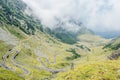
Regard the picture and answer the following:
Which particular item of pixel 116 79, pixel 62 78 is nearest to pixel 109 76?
pixel 116 79

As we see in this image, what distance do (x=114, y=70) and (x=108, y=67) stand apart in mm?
5230

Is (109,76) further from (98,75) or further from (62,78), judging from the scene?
(62,78)

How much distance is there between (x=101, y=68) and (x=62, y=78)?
19.2 m

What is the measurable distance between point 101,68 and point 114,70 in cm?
686

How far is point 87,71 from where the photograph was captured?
397 feet

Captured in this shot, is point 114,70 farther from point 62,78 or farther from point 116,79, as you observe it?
point 62,78

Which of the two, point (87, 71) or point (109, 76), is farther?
point (87, 71)

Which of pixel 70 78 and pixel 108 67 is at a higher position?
pixel 108 67

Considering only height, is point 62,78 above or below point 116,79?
above

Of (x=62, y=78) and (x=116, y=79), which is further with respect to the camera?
(x=62, y=78)

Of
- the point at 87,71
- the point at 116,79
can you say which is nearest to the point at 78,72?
the point at 87,71

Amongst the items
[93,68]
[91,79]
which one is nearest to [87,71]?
[93,68]

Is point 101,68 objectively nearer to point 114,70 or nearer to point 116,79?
point 114,70

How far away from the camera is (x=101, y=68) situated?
406ft
